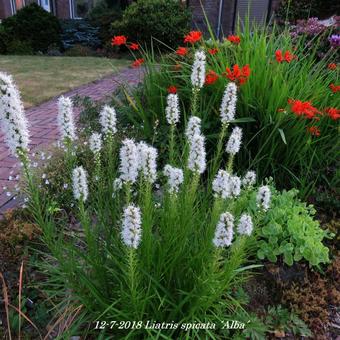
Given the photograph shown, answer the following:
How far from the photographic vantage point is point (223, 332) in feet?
6.50

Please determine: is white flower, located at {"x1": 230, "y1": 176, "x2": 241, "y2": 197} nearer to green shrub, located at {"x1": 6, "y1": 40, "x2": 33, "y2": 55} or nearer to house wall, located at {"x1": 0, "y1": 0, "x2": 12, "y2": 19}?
green shrub, located at {"x1": 6, "y1": 40, "x2": 33, "y2": 55}

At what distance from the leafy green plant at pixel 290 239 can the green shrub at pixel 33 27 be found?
12.7m

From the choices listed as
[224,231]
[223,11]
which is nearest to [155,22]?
[223,11]

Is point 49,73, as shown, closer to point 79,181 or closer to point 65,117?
point 65,117

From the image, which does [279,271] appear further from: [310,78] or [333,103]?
[310,78]

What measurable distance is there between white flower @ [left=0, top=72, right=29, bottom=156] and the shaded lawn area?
509 cm

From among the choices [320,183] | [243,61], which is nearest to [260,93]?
[243,61]

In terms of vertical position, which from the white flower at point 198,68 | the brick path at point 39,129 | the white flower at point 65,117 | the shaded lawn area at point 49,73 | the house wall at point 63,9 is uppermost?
the house wall at point 63,9

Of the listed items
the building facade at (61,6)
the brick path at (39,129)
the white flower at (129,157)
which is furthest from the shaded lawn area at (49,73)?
the building facade at (61,6)

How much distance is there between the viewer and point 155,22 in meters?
12.0

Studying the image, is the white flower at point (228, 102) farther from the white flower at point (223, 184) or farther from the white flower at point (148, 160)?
the white flower at point (148, 160)

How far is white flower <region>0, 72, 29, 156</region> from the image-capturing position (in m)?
1.42

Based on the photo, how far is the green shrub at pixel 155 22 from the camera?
12031mm

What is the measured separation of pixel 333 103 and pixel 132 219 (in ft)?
9.05
